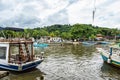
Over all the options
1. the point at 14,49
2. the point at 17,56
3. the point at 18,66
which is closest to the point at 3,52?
the point at 17,56

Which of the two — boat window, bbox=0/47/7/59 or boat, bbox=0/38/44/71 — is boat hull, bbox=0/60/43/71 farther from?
boat window, bbox=0/47/7/59

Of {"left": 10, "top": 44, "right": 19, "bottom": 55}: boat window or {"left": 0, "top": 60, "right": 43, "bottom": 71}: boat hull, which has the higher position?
{"left": 10, "top": 44, "right": 19, "bottom": 55}: boat window

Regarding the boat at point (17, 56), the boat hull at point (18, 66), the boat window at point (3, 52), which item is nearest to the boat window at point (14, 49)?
the boat at point (17, 56)

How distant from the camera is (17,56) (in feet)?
68.7

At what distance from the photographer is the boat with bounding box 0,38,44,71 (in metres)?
19.9

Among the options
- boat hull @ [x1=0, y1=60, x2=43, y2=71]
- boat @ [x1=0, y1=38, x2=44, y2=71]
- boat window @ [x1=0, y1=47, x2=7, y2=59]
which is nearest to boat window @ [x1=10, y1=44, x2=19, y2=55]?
boat @ [x1=0, y1=38, x2=44, y2=71]

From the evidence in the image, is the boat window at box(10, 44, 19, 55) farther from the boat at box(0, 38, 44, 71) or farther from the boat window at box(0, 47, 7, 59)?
the boat window at box(0, 47, 7, 59)

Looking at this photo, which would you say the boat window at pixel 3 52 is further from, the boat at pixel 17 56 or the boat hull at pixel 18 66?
the boat hull at pixel 18 66

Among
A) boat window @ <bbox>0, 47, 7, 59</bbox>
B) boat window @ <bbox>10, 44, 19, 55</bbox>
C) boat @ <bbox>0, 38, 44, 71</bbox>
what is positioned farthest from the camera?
boat window @ <bbox>10, 44, 19, 55</bbox>


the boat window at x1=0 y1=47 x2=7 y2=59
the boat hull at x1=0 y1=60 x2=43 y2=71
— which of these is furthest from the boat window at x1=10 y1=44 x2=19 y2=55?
the boat hull at x1=0 y1=60 x2=43 y2=71

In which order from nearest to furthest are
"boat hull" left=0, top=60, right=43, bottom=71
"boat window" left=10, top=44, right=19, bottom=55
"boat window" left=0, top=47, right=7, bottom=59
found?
"boat hull" left=0, top=60, right=43, bottom=71 < "boat window" left=0, top=47, right=7, bottom=59 < "boat window" left=10, top=44, right=19, bottom=55

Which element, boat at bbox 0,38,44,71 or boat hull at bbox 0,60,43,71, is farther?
boat at bbox 0,38,44,71

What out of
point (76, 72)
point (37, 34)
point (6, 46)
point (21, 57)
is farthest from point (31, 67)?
point (37, 34)

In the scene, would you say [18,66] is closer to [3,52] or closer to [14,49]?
[3,52]
